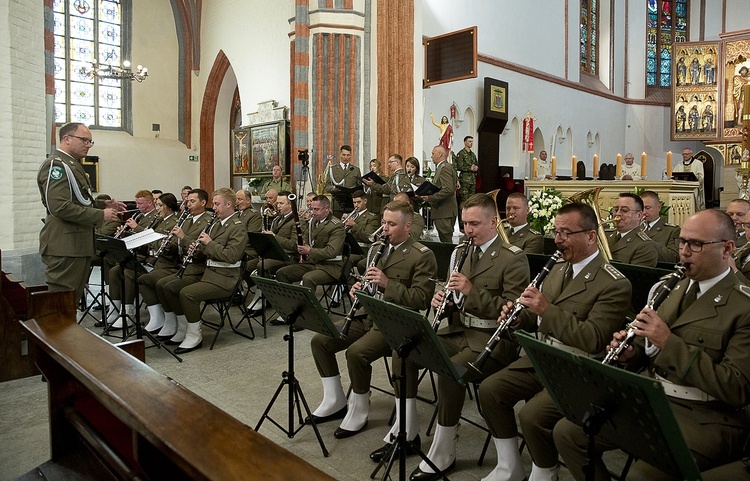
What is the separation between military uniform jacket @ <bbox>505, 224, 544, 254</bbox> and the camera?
5426 mm

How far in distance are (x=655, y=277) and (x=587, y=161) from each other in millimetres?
17690

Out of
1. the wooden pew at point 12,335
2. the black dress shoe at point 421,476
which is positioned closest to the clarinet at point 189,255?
the wooden pew at point 12,335

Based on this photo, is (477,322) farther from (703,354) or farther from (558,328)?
(703,354)

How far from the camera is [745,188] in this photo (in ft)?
34.7

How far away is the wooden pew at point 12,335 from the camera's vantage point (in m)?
4.76

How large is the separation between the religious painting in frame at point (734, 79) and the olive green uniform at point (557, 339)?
774 inches

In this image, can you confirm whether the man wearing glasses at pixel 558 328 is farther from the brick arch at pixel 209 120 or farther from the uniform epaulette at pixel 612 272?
the brick arch at pixel 209 120

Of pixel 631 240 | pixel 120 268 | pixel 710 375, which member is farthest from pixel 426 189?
pixel 710 375

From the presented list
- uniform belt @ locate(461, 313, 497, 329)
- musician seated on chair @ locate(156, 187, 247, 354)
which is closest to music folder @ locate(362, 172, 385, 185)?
musician seated on chair @ locate(156, 187, 247, 354)

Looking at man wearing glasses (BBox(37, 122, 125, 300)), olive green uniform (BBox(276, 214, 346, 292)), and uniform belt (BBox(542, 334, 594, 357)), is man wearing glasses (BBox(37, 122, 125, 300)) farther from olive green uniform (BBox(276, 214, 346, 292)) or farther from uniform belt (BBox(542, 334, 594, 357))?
uniform belt (BBox(542, 334, 594, 357))

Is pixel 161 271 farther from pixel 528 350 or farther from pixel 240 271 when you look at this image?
pixel 528 350

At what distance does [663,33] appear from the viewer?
76.1 ft

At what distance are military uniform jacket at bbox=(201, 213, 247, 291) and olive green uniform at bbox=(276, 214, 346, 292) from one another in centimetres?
87

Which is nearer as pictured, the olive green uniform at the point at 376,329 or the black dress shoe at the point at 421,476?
the black dress shoe at the point at 421,476
